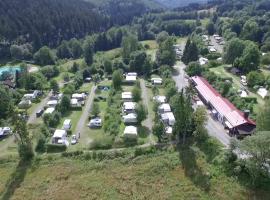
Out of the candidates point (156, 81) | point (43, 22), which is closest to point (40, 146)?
point (156, 81)

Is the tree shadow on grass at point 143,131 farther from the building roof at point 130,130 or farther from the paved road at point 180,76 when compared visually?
the paved road at point 180,76

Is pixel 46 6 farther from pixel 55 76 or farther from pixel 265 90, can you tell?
pixel 265 90

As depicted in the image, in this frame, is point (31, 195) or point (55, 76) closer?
point (31, 195)

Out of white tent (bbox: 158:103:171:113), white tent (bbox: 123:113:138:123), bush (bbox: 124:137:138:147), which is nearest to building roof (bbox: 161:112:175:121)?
white tent (bbox: 158:103:171:113)

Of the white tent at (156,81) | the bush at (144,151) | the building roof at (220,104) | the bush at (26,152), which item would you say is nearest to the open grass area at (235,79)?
the building roof at (220,104)

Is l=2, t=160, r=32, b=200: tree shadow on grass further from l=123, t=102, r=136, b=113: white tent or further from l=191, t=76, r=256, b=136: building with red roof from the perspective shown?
l=191, t=76, r=256, b=136: building with red roof

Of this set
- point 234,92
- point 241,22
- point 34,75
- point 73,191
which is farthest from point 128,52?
point 73,191
